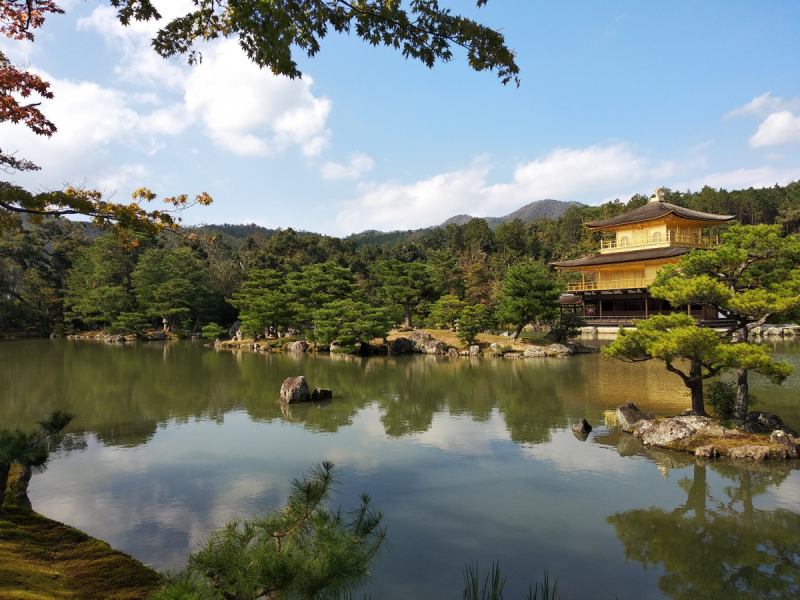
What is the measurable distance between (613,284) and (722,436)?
65.0 feet

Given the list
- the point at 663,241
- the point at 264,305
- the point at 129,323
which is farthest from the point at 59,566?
the point at 129,323

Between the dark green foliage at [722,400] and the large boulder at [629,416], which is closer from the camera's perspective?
the large boulder at [629,416]

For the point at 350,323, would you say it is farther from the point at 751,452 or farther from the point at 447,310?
the point at 751,452

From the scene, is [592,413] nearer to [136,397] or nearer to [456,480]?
[456,480]

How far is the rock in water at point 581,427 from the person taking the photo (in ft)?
26.5

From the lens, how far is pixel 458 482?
608 centimetres

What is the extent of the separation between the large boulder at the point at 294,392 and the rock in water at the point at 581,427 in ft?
19.3

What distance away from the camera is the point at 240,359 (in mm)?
19812

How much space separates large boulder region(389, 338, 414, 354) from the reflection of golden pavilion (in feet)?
35.5

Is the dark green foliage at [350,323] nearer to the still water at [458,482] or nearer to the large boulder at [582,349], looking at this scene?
the large boulder at [582,349]

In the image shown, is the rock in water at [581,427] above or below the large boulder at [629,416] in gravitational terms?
below

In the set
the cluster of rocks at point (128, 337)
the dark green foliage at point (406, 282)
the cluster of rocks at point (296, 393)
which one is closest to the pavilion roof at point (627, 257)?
the dark green foliage at point (406, 282)

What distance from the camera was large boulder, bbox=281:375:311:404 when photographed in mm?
10930

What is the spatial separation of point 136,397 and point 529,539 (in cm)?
1038
